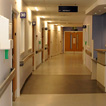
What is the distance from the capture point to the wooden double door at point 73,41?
28.9m

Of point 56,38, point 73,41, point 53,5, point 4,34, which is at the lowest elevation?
point 73,41

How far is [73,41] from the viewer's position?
29.0 m

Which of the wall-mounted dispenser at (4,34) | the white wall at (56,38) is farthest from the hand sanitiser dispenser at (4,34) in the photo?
the white wall at (56,38)

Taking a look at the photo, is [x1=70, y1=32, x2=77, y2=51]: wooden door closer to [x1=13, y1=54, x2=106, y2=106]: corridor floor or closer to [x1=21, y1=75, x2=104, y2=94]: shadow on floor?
[x1=21, y1=75, x2=104, y2=94]: shadow on floor

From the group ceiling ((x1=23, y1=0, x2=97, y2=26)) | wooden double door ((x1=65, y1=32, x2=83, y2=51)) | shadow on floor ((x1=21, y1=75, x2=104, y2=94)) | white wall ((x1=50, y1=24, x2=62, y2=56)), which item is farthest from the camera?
wooden double door ((x1=65, y1=32, x2=83, y2=51))

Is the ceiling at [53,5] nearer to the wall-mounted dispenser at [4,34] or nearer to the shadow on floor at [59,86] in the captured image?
the shadow on floor at [59,86]

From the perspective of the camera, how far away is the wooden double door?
1137 inches

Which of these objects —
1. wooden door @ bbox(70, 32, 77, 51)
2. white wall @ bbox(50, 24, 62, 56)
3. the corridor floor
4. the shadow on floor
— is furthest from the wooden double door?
the corridor floor

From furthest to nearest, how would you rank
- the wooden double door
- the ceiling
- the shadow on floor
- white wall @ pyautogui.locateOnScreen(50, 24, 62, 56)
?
the wooden double door, white wall @ pyautogui.locateOnScreen(50, 24, 62, 56), the ceiling, the shadow on floor

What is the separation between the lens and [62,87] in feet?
27.3

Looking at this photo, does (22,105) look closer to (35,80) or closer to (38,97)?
(38,97)

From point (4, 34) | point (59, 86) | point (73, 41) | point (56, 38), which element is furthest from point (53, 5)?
point (73, 41)

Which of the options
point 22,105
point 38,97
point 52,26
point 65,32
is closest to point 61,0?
point 38,97

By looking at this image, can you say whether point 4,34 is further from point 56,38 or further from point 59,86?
point 56,38
